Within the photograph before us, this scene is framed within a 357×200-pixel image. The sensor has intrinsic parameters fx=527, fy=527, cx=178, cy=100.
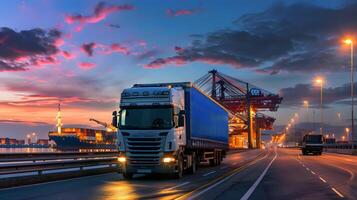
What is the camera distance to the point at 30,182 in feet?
70.5

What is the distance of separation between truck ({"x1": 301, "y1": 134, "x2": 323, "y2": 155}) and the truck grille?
52.7 m

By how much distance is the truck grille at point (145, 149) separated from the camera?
75.4 feet

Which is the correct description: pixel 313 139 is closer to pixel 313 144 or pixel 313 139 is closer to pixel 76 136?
pixel 313 144

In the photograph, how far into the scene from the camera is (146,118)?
76.1 ft

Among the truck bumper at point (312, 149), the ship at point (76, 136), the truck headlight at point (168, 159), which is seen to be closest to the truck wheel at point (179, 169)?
the truck headlight at point (168, 159)

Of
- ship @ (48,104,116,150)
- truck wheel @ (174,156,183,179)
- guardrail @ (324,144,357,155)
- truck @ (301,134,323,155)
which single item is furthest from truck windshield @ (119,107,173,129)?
ship @ (48,104,116,150)

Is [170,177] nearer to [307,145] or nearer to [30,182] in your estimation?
[30,182]

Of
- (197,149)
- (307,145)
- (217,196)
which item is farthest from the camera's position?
(307,145)

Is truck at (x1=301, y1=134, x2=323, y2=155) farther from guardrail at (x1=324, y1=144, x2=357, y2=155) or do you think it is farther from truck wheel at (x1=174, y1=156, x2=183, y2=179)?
truck wheel at (x1=174, y1=156, x2=183, y2=179)

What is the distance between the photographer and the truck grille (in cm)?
2297

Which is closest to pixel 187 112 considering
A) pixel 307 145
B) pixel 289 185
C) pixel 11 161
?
pixel 289 185

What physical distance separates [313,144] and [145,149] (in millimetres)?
53091

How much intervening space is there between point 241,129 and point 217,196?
13139cm

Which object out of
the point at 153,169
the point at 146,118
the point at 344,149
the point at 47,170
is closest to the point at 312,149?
the point at 344,149
